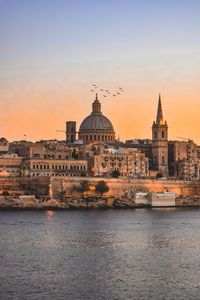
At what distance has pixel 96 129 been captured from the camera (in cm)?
7038

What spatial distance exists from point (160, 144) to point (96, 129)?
7189mm

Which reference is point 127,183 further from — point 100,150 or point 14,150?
point 14,150

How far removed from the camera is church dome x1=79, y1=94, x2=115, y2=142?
70125mm

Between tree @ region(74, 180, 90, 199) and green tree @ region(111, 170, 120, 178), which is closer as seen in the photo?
tree @ region(74, 180, 90, 199)

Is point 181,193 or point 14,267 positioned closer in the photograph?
point 14,267

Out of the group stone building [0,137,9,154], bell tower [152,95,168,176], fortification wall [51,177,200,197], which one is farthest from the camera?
bell tower [152,95,168,176]

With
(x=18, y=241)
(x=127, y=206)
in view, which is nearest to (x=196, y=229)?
(x=18, y=241)

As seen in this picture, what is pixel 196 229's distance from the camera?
32625 millimetres

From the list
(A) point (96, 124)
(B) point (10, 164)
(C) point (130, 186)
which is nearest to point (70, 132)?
(A) point (96, 124)

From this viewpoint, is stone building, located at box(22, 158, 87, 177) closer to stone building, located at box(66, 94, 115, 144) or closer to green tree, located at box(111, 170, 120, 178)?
green tree, located at box(111, 170, 120, 178)

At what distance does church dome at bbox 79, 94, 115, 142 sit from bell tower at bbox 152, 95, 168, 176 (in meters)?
5.32

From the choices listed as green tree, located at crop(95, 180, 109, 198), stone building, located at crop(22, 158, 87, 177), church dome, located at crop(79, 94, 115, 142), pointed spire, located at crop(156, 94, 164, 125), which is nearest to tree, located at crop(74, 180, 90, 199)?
green tree, located at crop(95, 180, 109, 198)

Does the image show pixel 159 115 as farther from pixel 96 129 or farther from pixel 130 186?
pixel 130 186

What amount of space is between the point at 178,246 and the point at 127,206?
2596 cm
